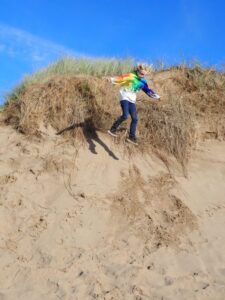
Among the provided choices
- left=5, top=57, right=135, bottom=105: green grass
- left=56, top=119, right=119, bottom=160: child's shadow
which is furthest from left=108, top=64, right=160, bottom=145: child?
left=5, top=57, right=135, bottom=105: green grass

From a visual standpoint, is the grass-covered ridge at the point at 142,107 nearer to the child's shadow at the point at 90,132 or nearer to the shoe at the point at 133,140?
the child's shadow at the point at 90,132

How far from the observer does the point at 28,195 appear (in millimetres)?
8703

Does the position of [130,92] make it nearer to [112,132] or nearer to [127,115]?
[127,115]

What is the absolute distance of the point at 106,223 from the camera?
323 inches

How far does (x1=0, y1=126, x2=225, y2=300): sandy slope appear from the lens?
23.7ft

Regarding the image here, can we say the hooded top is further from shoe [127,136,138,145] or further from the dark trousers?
shoe [127,136,138,145]

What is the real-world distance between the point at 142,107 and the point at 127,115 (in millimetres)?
1026

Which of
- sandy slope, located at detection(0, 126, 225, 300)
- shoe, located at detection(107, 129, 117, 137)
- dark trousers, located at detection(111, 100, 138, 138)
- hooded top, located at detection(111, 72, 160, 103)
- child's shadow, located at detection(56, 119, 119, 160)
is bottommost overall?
sandy slope, located at detection(0, 126, 225, 300)

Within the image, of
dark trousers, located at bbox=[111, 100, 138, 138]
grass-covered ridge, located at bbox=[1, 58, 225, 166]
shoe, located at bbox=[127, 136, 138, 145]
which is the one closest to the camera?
dark trousers, located at bbox=[111, 100, 138, 138]

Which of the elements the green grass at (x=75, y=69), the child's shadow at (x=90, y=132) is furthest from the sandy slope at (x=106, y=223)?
the green grass at (x=75, y=69)

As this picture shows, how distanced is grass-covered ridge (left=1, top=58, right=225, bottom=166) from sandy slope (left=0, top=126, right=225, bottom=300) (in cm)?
29

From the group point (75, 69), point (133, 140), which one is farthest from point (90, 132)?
point (75, 69)

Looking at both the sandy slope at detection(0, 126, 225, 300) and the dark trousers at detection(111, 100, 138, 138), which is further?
the dark trousers at detection(111, 100, 138, 138)

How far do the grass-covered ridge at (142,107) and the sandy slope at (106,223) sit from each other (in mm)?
290
